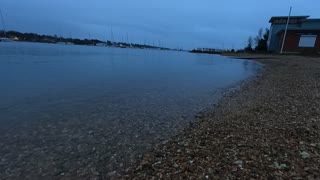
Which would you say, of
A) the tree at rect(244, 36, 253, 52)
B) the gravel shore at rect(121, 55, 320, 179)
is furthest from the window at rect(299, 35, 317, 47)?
the gravel shore at rect(121, 55, 320, 179)

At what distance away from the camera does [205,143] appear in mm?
7180

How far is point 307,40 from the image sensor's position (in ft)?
235

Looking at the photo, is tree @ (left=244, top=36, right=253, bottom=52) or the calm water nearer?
the calm water

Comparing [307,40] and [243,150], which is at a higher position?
[307,40]

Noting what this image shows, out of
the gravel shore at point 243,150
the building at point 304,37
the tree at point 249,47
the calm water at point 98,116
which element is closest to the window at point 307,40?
the building at point 304,37

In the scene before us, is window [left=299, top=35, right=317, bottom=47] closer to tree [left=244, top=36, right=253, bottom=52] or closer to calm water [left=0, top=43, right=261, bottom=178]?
tree [left=244, top=36, right=253, bottom=52]

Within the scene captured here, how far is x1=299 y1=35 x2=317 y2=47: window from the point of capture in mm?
70819

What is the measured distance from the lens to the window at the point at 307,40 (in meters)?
70.8

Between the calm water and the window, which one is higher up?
the window

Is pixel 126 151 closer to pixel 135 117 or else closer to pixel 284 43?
pixel 135 117

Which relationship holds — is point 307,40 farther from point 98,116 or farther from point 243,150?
point 243,150

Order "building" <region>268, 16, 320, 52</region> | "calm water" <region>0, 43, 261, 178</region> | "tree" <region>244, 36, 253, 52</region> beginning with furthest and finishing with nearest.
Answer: "tree" <region>244, 36, 253, 52</region> → "building" <region>268, 16, 320, 52</region> → "calm water" <region>0, 43, 261, 178</region>

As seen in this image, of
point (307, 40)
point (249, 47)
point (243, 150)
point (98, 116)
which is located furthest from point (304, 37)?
point (243, 150)

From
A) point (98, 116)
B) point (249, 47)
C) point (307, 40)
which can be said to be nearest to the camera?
point (98, 116)
